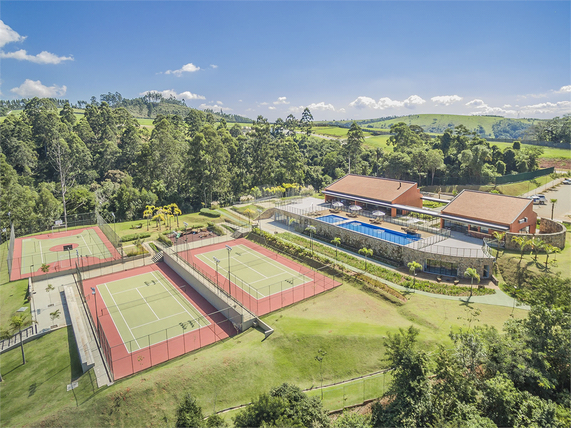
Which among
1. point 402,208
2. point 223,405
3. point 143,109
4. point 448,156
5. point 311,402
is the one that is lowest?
point 223,405

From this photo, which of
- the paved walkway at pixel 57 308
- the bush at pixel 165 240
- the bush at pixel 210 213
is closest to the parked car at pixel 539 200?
the bush at pixel 210 213

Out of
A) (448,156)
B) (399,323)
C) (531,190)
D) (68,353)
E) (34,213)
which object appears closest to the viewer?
(68,353)

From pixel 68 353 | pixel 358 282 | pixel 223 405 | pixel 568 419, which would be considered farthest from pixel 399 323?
pixel 68 353

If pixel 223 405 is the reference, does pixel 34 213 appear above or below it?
above

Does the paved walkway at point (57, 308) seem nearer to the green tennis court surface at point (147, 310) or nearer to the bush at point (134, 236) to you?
the green tennis court surface at point (147, 310)

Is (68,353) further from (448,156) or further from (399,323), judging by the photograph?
(448,156)

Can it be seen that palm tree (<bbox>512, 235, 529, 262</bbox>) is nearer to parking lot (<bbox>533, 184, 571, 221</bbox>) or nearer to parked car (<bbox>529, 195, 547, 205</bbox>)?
parking lot (<bbox>533, 184, 571, 221</bbox>)

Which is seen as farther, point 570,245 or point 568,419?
point 570,245

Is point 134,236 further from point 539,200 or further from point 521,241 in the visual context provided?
point 539,200
